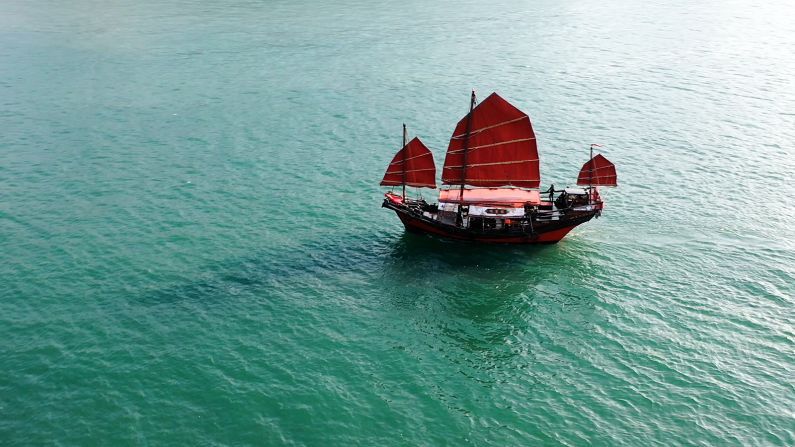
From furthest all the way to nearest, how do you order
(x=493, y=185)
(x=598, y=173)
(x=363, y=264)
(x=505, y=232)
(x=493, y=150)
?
(x=493, y=185)
(x=598, y=173)
(x=493, y=150)
(x=505, y=232)
(x=363, y=264)

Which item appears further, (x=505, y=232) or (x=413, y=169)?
(x=413, y=169)

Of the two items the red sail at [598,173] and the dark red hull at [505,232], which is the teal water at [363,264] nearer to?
the dark red hull at [505,232]

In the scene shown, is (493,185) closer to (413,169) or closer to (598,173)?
(413,169)

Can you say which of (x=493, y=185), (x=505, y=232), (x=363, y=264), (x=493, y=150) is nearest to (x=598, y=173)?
(x=493, y=185)

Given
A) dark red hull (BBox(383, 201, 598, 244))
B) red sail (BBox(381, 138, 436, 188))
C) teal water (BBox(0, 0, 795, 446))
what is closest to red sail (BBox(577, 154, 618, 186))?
dark red hull (BBox(383, 201, 598, 244))

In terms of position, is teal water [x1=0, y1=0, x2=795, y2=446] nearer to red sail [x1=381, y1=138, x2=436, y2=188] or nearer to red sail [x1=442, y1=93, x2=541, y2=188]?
red sail [x1=381, y1=138, x2=436, y2=188]

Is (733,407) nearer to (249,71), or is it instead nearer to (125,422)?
(125,422)

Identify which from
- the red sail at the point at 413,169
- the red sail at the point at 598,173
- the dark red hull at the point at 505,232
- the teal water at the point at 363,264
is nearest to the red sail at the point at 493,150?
the red sail at the point at 413,169

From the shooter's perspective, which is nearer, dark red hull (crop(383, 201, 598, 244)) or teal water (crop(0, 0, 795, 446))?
teal water (crop(0, 0, 795, 446))
